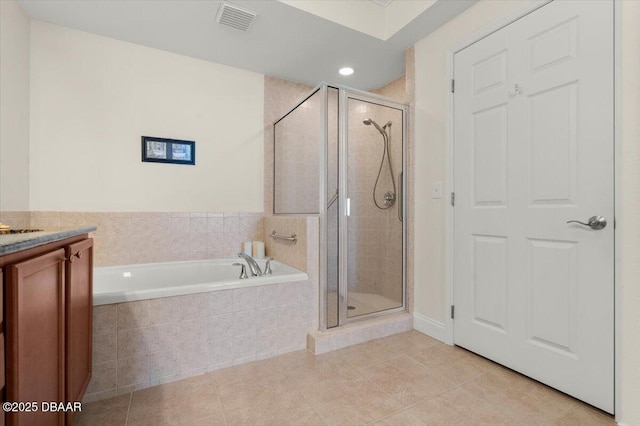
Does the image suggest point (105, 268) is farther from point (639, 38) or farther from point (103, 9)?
point (639, 38)

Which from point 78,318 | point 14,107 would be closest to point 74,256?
point 78,318

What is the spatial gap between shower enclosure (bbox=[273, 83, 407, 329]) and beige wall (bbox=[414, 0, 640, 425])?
18cm

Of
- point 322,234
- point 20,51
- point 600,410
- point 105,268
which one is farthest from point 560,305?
point 20,51

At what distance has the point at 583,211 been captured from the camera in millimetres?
1511

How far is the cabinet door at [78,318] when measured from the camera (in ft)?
3.69

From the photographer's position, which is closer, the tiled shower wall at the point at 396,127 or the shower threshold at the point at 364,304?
the shower threshold at the point at 364,304

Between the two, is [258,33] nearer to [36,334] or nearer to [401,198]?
[401,198]

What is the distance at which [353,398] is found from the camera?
1.57m

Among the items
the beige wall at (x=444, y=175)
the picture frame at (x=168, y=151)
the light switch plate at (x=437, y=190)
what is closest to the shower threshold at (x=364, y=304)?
the beige wall at (x=444, y=175)

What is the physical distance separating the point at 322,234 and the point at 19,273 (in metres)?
1.64

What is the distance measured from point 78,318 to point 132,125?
186 cm

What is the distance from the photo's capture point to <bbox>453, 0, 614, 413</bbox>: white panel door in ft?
4.78

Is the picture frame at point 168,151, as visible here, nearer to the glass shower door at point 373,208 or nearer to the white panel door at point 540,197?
the glass shower door at point 373,208

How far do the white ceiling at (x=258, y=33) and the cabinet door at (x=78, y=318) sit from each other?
1726 millimetres
